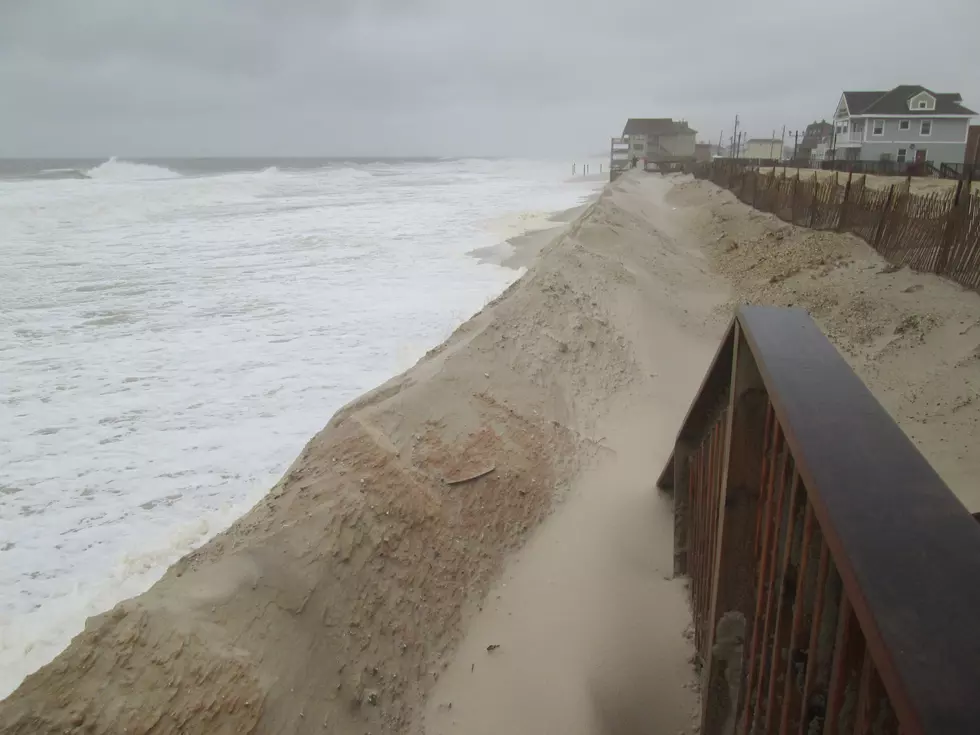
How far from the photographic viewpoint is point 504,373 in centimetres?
568

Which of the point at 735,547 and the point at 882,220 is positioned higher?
the point at 882,220

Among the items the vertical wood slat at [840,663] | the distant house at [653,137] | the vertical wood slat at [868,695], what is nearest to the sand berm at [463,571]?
the vertical wood slat at [840,663]

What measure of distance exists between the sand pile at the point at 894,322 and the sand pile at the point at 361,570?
2.06m

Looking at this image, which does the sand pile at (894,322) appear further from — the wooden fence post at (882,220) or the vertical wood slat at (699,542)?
the vertical wood slat at (699,542)

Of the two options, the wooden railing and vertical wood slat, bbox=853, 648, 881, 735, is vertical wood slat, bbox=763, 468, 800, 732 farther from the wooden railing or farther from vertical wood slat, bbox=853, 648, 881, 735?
vertical wood slat, bbox=853, 648, 881, 735

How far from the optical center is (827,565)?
125 centimetres

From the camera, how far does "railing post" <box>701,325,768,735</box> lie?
6.69 ft

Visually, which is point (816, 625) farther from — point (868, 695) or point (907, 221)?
point (907, 221)

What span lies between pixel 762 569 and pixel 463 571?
2.23 m

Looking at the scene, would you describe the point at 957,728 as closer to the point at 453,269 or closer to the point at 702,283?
the point at 702,283

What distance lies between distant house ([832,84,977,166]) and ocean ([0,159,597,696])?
3314 centimetres

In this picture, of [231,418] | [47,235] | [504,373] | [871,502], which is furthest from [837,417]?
[47,235]

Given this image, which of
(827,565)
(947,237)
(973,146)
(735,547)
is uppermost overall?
(973,146)

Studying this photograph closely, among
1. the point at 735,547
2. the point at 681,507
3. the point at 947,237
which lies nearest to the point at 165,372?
the point at 681,507
